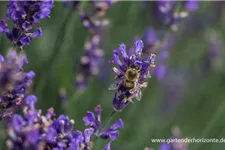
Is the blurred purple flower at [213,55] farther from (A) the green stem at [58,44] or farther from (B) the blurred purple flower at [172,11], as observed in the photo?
(A) the green stem at [58,44]

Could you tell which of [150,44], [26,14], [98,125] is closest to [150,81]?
[150,44]

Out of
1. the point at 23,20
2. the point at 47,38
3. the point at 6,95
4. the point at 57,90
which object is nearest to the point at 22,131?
the point at 6,95

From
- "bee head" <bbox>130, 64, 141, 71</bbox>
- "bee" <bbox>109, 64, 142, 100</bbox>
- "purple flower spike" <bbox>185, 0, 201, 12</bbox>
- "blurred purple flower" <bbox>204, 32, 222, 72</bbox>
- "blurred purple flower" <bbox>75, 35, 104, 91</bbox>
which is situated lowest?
"bee" <bbox>109, 64, 142, 100</bbox>

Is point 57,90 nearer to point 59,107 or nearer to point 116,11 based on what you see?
point 59,107

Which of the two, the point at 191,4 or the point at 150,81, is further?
the point at 150,81

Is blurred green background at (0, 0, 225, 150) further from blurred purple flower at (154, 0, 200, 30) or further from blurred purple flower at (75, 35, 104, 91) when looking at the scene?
blurred purple flower at (154, 0, 200, 30)

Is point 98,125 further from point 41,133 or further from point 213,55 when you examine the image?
point 213,55

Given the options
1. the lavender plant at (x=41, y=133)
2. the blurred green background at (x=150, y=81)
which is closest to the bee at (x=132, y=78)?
the lavender plant at (x=41, y=133)

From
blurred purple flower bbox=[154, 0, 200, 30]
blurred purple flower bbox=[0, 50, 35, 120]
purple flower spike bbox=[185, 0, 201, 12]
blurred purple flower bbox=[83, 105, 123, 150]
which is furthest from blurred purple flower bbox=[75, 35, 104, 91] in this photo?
blurred purple flower bbox=[0, 50, 35, 120]
